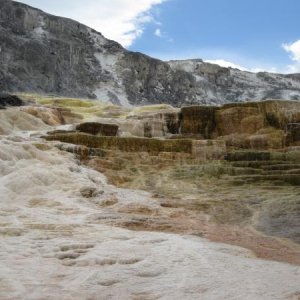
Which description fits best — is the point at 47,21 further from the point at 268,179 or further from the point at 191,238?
the point at 191,238

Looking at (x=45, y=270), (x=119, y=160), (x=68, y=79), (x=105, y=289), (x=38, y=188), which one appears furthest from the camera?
(x=68, y=79)

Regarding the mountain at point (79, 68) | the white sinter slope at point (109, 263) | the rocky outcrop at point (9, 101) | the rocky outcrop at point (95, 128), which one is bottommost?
the white sinter slope at point (109, 263)

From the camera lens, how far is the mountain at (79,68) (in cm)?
6571

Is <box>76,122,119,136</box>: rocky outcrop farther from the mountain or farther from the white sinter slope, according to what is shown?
the mountain

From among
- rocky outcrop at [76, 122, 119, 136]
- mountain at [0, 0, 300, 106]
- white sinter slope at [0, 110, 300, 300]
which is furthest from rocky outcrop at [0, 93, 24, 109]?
white sinter slope at [0, 110, 300, 300]

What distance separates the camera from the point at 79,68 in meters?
70.6

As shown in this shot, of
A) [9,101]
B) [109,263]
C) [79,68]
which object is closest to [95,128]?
[9,101]

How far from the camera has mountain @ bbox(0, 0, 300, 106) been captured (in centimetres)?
6571

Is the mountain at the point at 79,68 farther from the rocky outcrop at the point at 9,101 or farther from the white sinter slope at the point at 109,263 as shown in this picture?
the white sinter slope at the point at 109,263

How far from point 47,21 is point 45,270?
219 feet

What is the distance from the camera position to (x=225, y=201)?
16.1 m

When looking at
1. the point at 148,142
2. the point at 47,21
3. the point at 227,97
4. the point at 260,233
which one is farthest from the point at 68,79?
the point at 260,233

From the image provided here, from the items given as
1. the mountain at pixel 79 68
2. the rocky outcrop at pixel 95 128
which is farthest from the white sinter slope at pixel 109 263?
the mountain at pixel 79 68

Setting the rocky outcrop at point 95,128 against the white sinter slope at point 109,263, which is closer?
the white sinter slope at point 109,263
